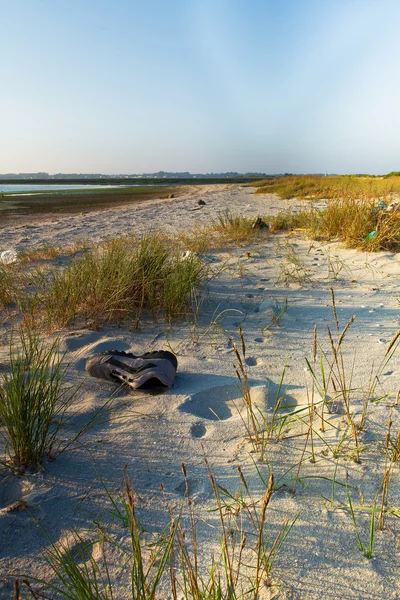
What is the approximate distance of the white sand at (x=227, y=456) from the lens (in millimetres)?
1067

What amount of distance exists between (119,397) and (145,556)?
95 centimetres

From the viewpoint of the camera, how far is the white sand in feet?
3.50

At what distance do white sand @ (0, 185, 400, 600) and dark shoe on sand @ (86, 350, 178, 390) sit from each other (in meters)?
0.06

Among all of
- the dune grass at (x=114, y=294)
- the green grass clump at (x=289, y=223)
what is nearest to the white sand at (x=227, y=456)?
the dune grass at (x=114, y=294)

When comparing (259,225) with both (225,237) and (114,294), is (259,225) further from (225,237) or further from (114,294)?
(114,294)

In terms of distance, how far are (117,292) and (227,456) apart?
1633 mm

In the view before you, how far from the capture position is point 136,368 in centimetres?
206

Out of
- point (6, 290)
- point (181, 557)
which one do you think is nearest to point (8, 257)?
point (6, 290)

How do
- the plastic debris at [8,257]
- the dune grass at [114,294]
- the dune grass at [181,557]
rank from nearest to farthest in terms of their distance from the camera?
the dune grass at [181,557], the dune grass at [114,294], the plastic debris at [8,257]

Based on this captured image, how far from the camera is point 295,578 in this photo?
1.01 meters

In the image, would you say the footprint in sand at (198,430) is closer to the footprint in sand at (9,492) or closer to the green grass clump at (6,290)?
the footprint in sand at (9,492)

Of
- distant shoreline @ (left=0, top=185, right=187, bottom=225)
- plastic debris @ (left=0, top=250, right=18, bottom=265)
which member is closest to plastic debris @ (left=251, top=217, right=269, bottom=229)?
plastic debris @ (left=0, top=250, right=18, bottom=265)

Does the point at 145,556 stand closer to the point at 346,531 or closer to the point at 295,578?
the point at 295,578

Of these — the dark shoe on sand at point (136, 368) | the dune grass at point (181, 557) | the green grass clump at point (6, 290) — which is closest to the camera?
the dune grass at point (181, 557)
